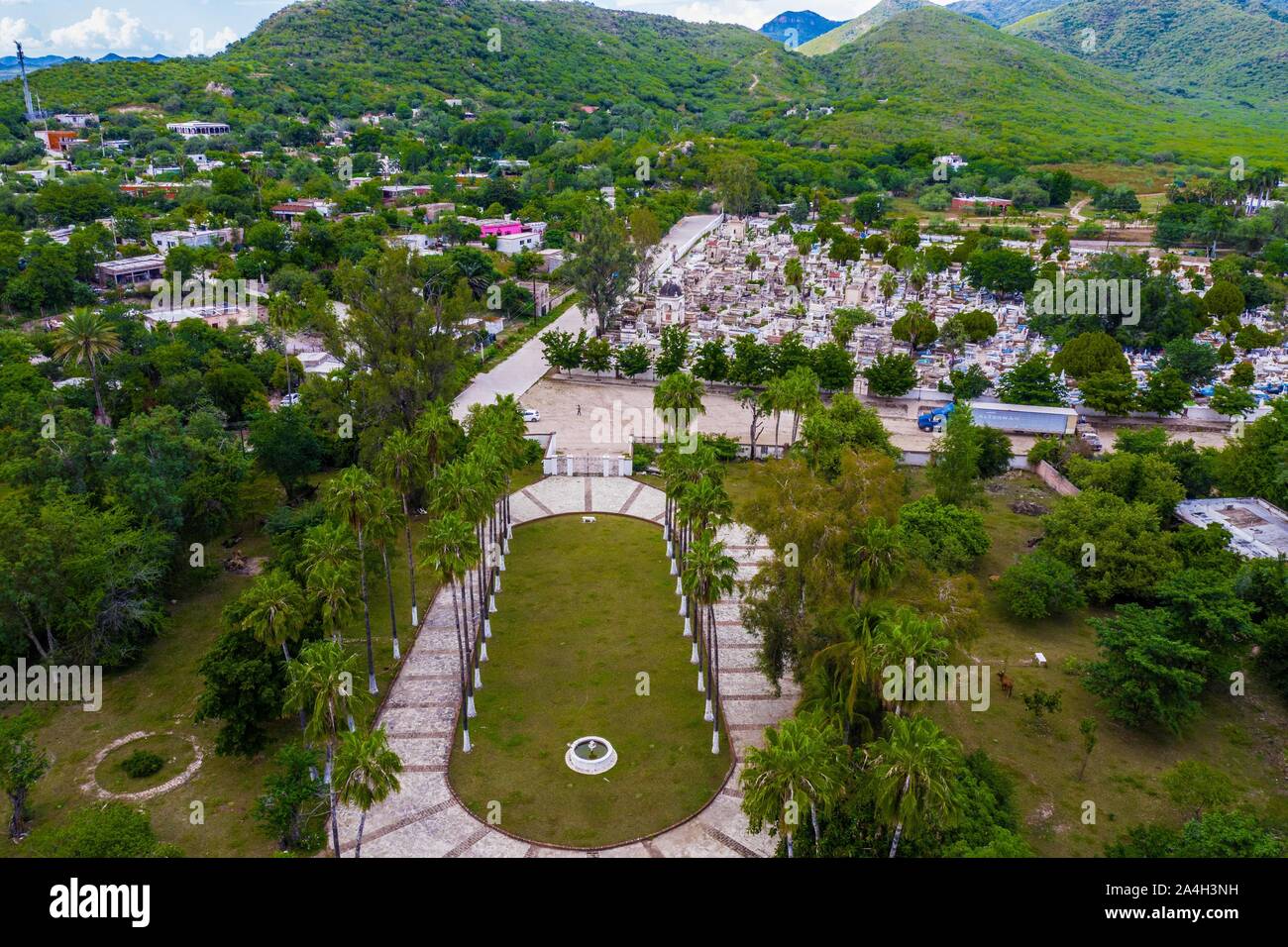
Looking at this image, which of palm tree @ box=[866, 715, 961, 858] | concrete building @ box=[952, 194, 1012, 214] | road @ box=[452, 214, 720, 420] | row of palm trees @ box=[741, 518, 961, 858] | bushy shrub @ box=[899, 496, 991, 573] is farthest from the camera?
concrete building @ box=[952, 194, 1012, 214]

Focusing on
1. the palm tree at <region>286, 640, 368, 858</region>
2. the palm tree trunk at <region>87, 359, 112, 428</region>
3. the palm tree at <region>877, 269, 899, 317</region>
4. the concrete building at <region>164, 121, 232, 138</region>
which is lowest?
the palm tree at <region>286, 640, 368, 858</region>

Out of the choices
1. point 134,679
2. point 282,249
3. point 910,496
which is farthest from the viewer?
point 282,249

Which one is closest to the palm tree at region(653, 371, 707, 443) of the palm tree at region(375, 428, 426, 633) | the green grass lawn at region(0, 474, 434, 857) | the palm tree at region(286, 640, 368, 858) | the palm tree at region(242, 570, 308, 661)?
the palm tree at region(375, 428, 426, 633)

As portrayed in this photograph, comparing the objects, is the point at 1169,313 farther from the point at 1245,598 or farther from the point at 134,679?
the point at 134,679

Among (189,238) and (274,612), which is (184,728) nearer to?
(274,612)

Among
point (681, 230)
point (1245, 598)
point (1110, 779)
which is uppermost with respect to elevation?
point (681, 230)

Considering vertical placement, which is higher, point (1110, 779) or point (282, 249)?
point (282, 249)

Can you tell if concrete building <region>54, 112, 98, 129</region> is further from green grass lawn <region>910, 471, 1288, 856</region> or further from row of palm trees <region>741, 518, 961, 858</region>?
green grass lawn <region>910, 471, 1288, 856</region>
